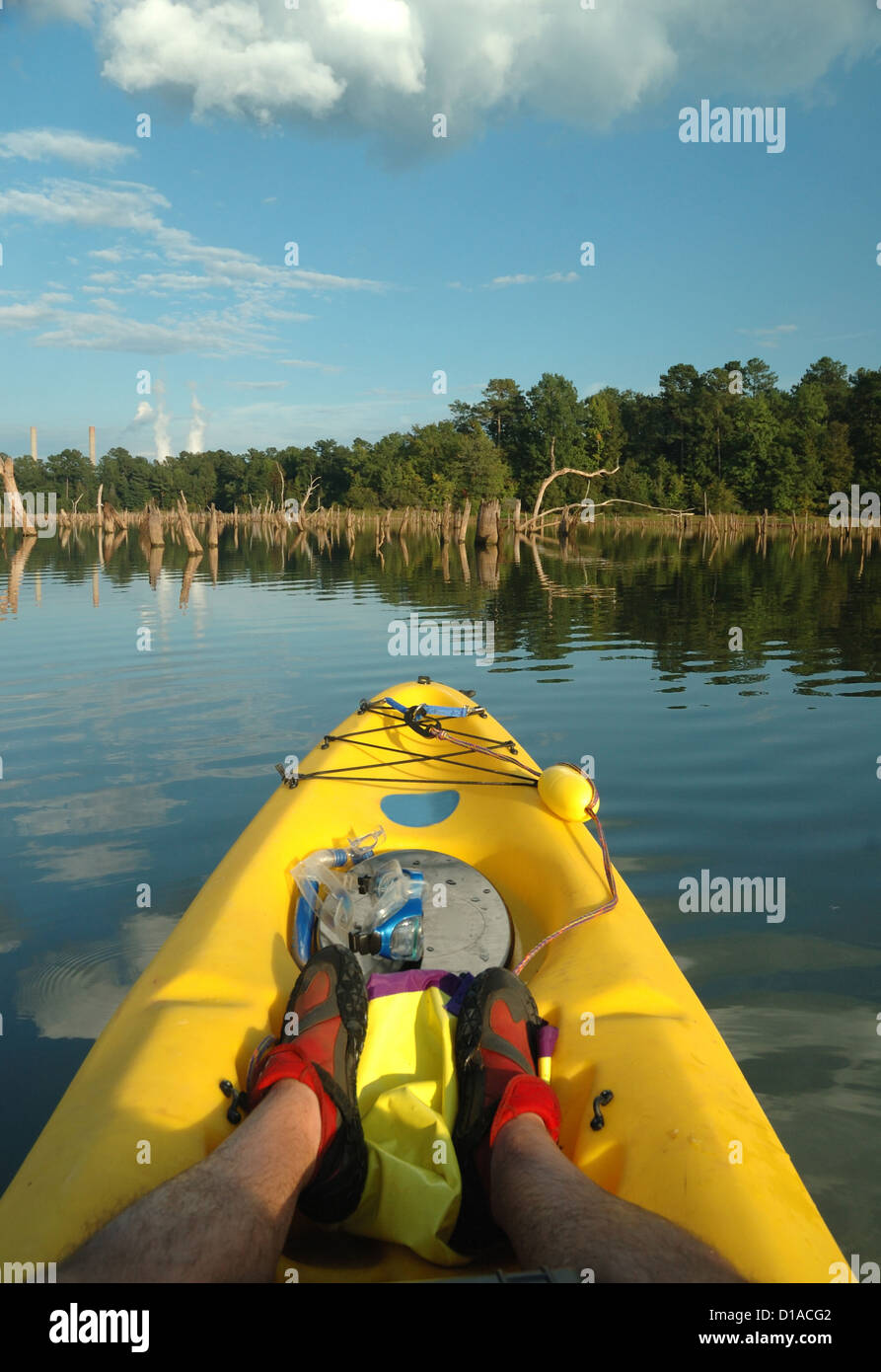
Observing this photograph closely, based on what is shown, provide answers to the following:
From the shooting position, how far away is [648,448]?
7894 cm

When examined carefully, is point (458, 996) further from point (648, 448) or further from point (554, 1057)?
point (648, 448)

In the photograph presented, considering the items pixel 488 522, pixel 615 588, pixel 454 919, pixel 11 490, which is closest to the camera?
pixel 454 919

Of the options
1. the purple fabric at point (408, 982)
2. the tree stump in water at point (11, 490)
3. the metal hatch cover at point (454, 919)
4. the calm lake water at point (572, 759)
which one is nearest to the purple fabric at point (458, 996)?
the purple fabric at point (408, 982)

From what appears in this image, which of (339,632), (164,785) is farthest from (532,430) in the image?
(164,785)

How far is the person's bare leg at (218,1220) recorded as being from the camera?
1590mm

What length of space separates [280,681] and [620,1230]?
28.5ft

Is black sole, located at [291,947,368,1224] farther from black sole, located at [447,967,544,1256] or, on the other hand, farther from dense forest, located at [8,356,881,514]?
dense forest, located at [8,356,881,514]

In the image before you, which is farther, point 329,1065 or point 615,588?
point 615,588

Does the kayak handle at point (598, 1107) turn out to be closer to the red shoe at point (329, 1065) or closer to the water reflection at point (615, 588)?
the red shoe at point (329, 1065)

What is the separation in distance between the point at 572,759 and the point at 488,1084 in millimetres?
4803

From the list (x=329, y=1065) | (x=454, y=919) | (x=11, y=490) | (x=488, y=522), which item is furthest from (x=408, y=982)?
(x=11, y=490)

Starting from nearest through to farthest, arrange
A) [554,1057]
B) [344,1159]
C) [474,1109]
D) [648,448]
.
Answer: [344,1159] < [474,1109] < [554,1057] < [648,448]

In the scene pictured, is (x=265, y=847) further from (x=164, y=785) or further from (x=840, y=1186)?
(x=164, y=785)
